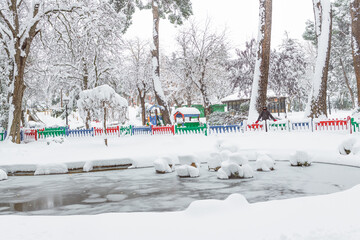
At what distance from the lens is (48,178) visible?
1134 cm

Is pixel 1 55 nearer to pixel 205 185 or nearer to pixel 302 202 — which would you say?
pixel 205 185

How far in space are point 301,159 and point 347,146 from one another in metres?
1.85

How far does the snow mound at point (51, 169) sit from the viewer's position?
40.4ft

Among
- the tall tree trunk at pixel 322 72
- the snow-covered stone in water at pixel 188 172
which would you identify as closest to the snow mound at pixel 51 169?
the snow-covered stone in water at pixel 188 172

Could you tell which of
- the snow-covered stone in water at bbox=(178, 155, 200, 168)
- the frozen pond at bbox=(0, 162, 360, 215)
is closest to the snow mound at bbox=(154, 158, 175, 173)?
the frozen pond at bbox=(0, 162, 360, 215)

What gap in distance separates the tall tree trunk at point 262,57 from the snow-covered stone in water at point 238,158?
30.8 ft

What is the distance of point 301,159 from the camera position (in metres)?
11.1

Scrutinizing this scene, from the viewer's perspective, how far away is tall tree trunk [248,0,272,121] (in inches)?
769

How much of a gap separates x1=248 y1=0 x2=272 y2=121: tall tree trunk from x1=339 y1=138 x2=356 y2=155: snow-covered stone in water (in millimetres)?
8109

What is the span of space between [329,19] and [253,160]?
11361mm

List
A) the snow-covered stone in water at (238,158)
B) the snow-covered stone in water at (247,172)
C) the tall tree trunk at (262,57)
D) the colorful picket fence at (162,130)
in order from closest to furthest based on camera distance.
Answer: the snow-covered stone in water at (247,172)
the snow-covered stone in water at (238,158)
the tall tree trunk at (262,57)
the colorful picket fence at (162,130)

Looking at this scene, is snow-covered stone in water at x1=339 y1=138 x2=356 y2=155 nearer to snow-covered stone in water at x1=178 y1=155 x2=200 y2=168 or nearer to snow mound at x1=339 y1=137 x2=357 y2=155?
snow mound at x1=339 y1=137 x2=357 y2=155

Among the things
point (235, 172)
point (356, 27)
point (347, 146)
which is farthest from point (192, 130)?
point (356, 27)

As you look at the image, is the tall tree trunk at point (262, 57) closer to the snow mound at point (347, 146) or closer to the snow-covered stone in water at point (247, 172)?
the snow mound at point (347, 146)
